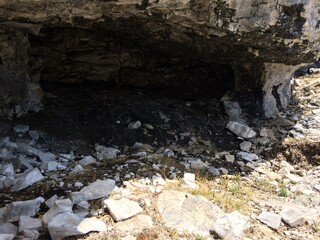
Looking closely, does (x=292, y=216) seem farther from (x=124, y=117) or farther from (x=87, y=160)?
(x=124, y=117)

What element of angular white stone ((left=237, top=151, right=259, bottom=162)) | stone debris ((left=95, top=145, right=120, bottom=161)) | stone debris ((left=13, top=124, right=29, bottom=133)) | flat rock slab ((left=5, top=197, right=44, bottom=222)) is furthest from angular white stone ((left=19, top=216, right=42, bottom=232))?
angular white stone ((left=237, top=151, right=259, bottom=162))

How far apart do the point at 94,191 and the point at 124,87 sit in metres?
2.96

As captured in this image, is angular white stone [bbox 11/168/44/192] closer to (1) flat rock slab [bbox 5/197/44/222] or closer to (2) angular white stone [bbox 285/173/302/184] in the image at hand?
(1) flat rock slab [bbox 5/197/44/222]

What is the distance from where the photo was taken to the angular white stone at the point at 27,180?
11.8 ft

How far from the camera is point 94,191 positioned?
11.0 feet

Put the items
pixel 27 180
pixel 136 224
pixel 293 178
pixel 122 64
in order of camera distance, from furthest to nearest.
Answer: pixel 122 64
pixel 293 178
pixel 27 180
pixel 136 224

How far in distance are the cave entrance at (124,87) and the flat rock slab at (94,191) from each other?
1.29 meters

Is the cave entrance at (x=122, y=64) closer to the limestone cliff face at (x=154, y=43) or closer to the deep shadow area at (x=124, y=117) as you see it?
the limestone cliff face at (x=154, y=43)

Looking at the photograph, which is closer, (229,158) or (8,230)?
(8,230)

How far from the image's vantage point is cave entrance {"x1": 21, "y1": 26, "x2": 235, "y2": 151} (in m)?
4.90

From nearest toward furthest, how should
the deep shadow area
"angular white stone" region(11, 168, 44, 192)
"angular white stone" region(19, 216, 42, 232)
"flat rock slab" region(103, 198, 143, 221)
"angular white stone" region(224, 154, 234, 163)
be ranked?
"angular white stone" region(19, 216, 42, 232) < "flat rock slab" region(103, 198, 143, 221) < "angular white stone" region(11, 168, 44, 192) < "angular white stone" region(224, 154, 234, 163) < the deep shadow area

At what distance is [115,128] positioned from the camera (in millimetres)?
4891

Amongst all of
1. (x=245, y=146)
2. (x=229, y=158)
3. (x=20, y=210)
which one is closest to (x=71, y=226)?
(x=20, y=210)

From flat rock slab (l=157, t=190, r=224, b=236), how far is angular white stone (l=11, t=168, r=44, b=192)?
1176 millimetres
